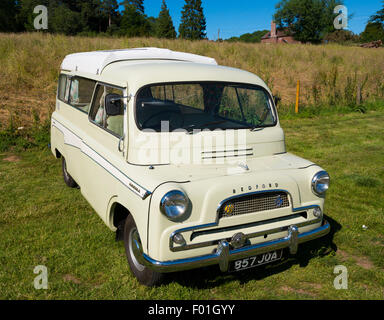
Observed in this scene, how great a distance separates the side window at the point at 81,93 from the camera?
4.74m

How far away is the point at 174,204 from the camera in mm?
2828

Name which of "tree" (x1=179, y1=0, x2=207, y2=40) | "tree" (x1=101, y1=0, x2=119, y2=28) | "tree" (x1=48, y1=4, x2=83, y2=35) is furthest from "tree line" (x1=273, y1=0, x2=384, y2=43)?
"tree" (x1=48, y1=4, x2=83, y2=35)

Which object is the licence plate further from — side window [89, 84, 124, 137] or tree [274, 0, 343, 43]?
tree [274, 0, 343, 43]

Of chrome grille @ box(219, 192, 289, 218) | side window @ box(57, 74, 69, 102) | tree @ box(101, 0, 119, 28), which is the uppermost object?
tree @ box(101, 0, 119, 28)

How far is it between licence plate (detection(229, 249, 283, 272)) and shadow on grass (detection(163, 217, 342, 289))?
0.33 metres

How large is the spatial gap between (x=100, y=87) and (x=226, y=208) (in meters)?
2.28

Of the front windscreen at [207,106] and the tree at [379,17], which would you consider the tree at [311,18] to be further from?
the front windscreen at [207,106]

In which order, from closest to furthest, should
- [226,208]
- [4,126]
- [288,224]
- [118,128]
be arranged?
[226,208] → [288,224] → [118,128] → [4,126]

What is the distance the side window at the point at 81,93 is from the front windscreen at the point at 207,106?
1173 mm

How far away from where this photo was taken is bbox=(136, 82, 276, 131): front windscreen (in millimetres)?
3711

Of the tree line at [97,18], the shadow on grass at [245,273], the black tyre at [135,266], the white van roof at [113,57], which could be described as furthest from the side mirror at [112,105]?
the tree line at [97,18]

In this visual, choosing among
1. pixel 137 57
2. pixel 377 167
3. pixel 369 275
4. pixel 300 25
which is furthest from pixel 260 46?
pixel 300 25

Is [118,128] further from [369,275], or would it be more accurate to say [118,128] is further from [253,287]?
[369,275]
